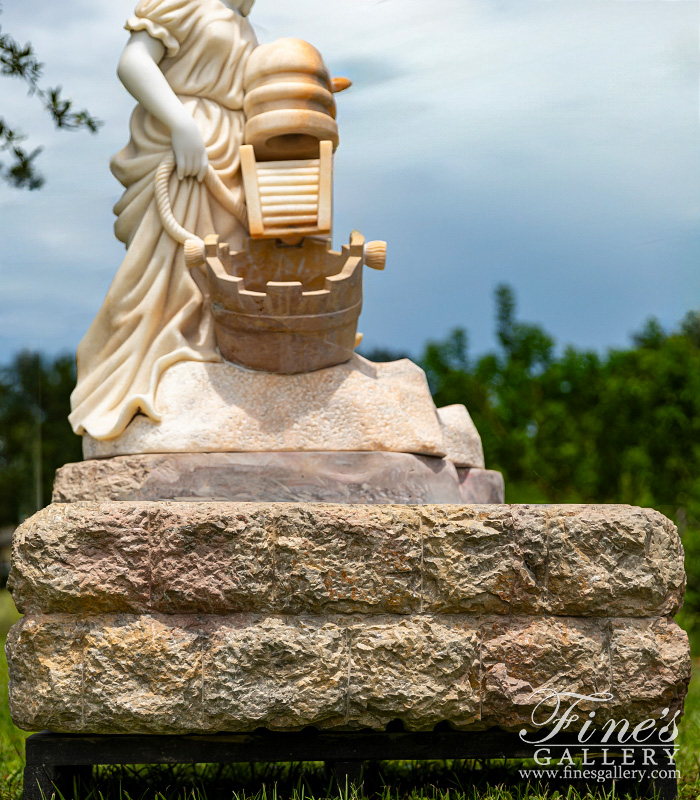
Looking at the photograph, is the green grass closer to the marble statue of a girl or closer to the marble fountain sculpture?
the marble fountain sculpture

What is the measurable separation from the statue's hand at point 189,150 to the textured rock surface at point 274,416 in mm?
727

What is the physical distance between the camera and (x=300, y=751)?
8.89 ft

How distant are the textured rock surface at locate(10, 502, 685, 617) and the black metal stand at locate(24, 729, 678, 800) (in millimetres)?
407

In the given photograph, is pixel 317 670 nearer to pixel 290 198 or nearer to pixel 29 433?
pixel 290 198

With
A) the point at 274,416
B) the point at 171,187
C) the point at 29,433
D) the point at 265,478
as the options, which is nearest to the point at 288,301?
the point at 274,416

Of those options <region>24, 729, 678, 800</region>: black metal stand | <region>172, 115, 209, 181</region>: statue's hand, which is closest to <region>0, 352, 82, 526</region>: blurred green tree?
<region>172, 115, 209, 181</region>: statue's hand

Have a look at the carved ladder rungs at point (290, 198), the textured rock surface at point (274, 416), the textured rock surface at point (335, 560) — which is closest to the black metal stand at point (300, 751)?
the textured rock surface at point (335, 560)

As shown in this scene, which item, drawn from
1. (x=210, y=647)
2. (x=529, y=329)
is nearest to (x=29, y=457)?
(x=210, y=647)

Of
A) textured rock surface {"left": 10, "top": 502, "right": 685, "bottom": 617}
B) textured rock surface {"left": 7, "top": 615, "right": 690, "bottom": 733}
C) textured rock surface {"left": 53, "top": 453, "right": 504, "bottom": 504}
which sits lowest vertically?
textured rock surface {"left": 7, "top": 615, "right": 690, "bottom": 733}

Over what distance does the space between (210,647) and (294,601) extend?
0.88 ft

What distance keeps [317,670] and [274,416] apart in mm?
938

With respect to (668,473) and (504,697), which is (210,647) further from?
(668,473)

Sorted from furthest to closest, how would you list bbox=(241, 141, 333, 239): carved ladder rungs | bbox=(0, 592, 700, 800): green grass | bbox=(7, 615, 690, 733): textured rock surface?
bbox=(241, 141, 333, 239): carved ladder rungs → bbox=(0, 592, 700, 800): green grass → bbox=(7, 615, 690, 733): textured rock surface

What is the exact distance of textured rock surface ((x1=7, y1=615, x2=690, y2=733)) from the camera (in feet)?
8.46
